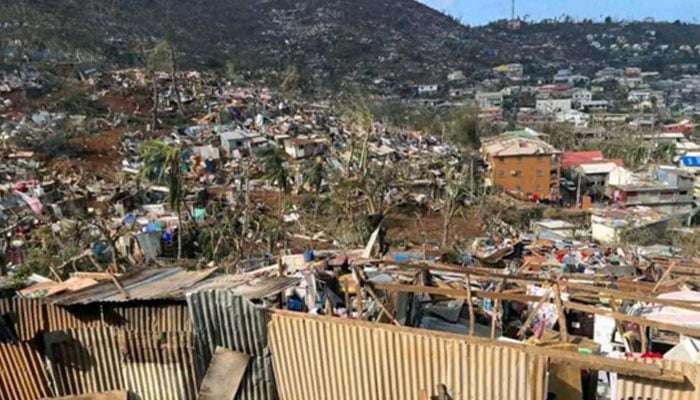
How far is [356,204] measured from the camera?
1808cm

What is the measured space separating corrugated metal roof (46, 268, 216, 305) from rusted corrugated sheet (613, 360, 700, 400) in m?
3.07

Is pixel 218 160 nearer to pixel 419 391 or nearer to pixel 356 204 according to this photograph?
pixel 356 204

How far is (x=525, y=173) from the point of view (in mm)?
29891

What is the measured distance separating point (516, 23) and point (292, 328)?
134m

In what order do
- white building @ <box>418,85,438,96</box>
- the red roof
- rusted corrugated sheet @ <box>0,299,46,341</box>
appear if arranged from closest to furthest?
rusted corrugated sheet @ <box>0,299,46,341</box> < the red roof < white building @ <box>418,85,438,96</box>

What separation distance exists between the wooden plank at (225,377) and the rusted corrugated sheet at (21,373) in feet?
4.11

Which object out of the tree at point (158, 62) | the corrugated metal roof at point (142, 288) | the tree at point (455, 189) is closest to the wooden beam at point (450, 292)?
the corrugated metal roof at point (142, 288)

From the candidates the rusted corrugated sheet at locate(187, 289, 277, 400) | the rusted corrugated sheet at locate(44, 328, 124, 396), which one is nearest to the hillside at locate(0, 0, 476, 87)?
the rusted corrugated sheet at locate(44, 328, 124, 396)

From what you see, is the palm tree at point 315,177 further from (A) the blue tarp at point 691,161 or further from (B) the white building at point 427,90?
(B) the white building at point 427,90

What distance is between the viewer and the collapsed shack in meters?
3.17

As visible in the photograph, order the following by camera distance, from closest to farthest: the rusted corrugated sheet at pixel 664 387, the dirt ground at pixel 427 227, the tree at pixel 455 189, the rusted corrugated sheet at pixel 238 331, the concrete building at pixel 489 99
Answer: the rusted corrugated sheet at pixel 664 387 < the rusted corrugated sheet at pixel 238 331 < the dirt ground at pixel 427 227 < the tree at pixel 455 189 < the concrete building at pixel 489 99

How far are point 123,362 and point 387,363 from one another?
1996 millimetres

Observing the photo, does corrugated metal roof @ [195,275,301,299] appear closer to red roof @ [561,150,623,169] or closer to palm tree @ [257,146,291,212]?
palm tree @ [257,146,291,212]

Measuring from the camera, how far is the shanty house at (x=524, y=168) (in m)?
29.5
